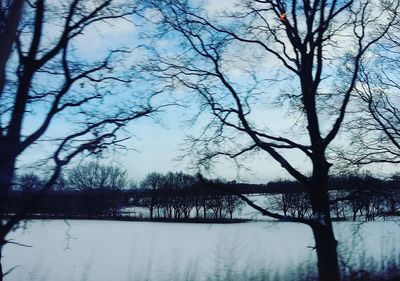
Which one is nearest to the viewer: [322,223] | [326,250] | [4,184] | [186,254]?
[4,184]

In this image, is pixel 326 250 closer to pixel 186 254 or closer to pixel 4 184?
pixel 4 184

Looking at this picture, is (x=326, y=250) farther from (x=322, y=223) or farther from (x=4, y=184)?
(x=4, y=184)

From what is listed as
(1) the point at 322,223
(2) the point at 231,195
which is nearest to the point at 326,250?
(1) the point at 322,223

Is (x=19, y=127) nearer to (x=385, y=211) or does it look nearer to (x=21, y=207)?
(x=21, y=207)

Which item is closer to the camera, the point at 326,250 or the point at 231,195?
the point at 326,250

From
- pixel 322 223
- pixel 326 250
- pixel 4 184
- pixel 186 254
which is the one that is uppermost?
pixel 4 184

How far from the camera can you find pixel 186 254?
26.2m

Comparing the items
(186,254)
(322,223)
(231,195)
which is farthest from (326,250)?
(186,254)

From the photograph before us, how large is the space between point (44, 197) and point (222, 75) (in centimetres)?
731

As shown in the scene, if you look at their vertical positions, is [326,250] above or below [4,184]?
below

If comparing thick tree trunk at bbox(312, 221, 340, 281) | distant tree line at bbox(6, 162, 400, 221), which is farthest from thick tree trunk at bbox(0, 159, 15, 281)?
thick tree trunk at bbox(312, 221, 340, 281)

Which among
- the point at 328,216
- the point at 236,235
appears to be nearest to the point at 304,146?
the point at 328,216

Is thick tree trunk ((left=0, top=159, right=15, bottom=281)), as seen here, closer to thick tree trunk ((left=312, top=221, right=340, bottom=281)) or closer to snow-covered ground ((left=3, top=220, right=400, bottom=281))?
snow-covered ground ((left=3, top=220, right=400, bottom=281))

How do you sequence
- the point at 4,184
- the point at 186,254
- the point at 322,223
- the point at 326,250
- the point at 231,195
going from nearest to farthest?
the point at 4,184 → the point at 326,250 → the point at 322,223 → the point at 231,195 → the point at 186,254
